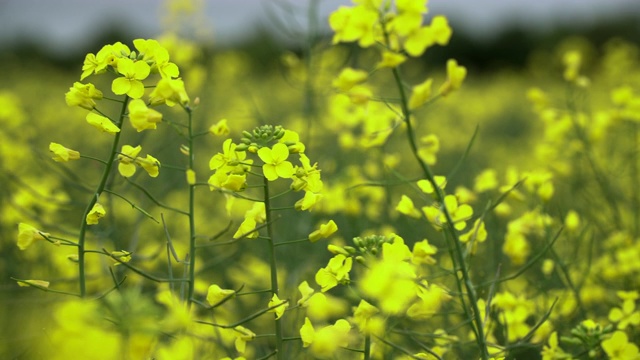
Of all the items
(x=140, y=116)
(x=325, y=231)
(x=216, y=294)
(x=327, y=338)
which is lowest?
(x=327, y=338)

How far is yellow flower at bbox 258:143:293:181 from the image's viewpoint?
142 cm

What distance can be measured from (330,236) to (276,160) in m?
1.13

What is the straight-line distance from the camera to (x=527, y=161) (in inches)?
232

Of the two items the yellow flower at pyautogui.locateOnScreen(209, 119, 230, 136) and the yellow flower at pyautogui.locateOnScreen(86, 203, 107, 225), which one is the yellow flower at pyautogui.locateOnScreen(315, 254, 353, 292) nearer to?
the yellow flower at pyautogui.locateOnScreen(209, 119, 230, 136)

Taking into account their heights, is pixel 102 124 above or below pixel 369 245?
above

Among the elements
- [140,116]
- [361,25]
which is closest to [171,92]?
[140,116]

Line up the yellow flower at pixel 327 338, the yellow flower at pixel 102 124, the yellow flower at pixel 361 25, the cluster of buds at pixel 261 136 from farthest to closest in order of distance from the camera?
the cluster of buds at pixel 261 136, the yellow flower at pixel 102 124, the yellow flower at pixel 361 25, the yellow flower at pixel 327 338

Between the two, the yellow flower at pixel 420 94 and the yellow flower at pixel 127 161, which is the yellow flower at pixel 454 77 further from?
the yellow flower at pixel 127 161

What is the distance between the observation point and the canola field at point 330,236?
1301mm

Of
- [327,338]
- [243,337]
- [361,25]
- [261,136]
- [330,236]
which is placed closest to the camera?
[327,338]

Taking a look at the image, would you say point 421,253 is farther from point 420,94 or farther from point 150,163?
point 150,163

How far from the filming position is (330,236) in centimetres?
253

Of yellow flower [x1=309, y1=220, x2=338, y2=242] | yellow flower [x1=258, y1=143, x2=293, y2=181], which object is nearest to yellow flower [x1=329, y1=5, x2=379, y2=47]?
yellow flower [x1=258, y1=143, x2=293, y2=181]

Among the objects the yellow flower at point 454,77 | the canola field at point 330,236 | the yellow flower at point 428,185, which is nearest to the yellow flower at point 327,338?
the canola field at point 330,236
